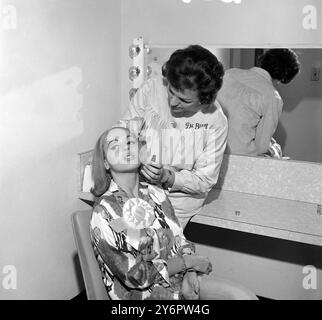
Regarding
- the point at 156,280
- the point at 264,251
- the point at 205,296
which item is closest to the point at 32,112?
the point at 156,280

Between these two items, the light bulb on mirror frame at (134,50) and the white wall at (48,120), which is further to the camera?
the light bulb on mirror frame at (134,50)

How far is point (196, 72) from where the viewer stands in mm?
1712

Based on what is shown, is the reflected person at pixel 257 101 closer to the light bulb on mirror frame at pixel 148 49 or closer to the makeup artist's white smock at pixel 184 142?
the makeup artist's white smock at pixel 184 142

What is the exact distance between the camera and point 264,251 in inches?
98.3

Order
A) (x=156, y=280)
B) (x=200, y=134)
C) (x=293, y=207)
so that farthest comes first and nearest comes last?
(x=293, y=207) < (x=200, y=134) < (x=156, y=280)

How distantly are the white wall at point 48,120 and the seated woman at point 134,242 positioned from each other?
0.41 m

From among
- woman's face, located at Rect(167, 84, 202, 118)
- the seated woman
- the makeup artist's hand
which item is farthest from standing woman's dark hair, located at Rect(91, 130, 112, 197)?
woman's face, located at Rect(167, 84, 202, 118)

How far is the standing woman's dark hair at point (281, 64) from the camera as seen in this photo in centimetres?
213

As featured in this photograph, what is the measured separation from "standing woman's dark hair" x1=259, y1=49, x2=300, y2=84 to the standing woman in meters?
0.36

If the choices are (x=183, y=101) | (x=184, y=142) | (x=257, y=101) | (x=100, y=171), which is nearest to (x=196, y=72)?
(x=183, y=101)

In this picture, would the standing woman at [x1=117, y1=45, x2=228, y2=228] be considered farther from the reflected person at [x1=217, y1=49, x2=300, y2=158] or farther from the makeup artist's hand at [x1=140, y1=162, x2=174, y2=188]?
the reflected person at [x1=217, y1=49, x2=300, y2=158]

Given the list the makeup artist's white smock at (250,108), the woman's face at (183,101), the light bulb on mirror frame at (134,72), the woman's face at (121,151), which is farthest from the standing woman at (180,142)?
the light bulb on mirror frame at (134,72)
